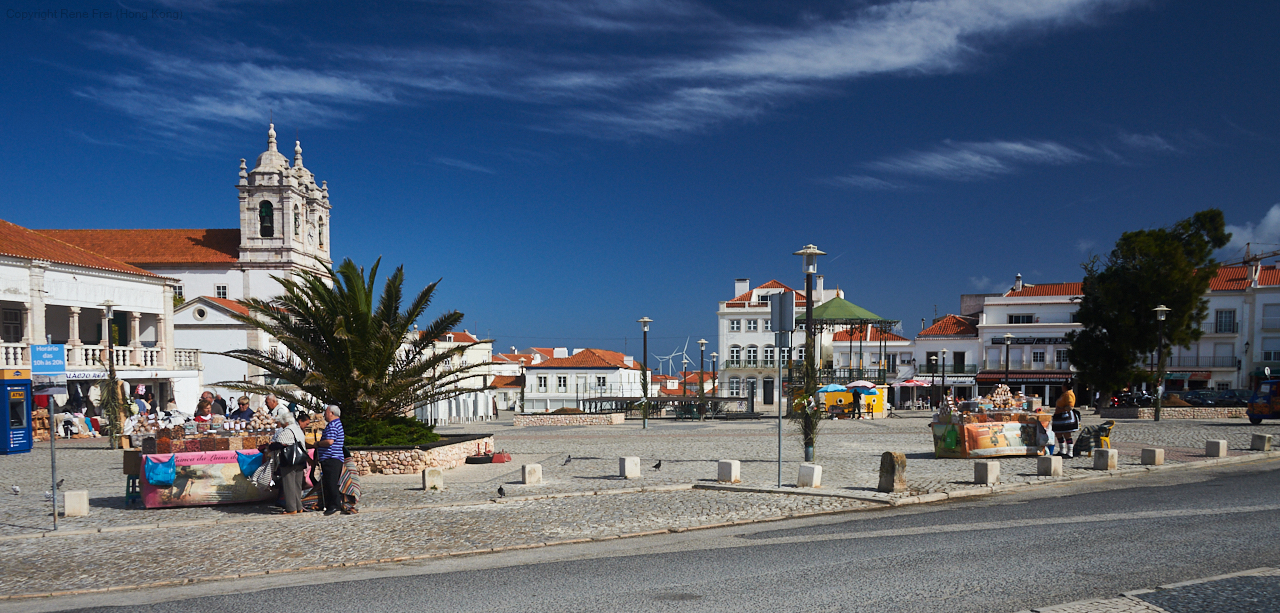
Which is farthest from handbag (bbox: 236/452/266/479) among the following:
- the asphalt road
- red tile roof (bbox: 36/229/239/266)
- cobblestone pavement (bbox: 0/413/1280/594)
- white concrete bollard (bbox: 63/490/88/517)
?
red tile roof (bbox: 36/229/239/266)

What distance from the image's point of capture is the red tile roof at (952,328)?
63.8m

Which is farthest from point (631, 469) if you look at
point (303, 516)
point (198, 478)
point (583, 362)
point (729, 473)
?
point (583, 362)

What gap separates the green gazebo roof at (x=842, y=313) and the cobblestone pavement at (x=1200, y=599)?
105 ft

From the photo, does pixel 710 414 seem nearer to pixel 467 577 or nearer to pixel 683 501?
pixel 683 501

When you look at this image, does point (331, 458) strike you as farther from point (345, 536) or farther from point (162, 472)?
point (162, 472)

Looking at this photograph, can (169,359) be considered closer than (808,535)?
No

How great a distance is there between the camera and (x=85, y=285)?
32844 millimetres

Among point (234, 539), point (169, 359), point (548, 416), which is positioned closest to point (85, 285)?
point (169, 359)

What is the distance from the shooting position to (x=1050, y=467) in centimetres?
1361

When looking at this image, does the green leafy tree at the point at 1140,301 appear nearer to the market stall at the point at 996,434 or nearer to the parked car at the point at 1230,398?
the parked car at the point at 1230,398

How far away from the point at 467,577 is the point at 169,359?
33995 mm

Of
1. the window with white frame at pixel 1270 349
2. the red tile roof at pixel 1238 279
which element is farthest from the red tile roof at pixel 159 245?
the window with white frame at pixel 1270 349

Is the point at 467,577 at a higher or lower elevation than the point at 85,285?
lower

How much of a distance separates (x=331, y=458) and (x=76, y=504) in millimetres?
3469
